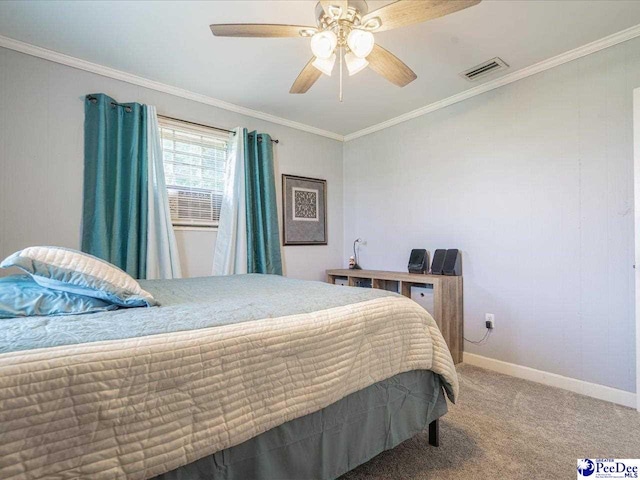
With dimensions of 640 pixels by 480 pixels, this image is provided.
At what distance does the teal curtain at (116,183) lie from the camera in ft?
7.86

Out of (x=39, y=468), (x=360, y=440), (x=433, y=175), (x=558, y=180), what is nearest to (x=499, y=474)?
(x=360, y=440)

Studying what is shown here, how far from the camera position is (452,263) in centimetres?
289

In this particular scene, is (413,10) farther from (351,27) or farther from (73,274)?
(73,274)

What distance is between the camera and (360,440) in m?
1.28

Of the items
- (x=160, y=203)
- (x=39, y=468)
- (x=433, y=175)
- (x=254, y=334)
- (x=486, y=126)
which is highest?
(x=486, y=126)

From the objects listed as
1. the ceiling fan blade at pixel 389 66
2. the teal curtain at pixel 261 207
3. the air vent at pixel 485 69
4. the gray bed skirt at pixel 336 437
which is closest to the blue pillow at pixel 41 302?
the gray bed skirt at pixel 336 437

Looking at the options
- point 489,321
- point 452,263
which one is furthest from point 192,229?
point 489,321

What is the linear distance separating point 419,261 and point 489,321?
2.56 ft

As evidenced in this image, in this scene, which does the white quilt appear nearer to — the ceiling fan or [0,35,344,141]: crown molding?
the ceiling fan

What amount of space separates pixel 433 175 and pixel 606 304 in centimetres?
168

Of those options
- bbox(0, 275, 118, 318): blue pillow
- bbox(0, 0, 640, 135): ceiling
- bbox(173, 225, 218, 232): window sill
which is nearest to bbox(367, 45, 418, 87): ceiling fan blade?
bbox(0, 0, 640, 135): ceiling

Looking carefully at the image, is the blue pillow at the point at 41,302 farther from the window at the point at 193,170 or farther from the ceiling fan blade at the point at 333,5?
the window at the point at 193,170

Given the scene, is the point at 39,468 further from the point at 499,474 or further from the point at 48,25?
the point at 48,25

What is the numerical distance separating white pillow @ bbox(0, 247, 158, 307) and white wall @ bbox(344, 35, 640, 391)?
2639 mm
